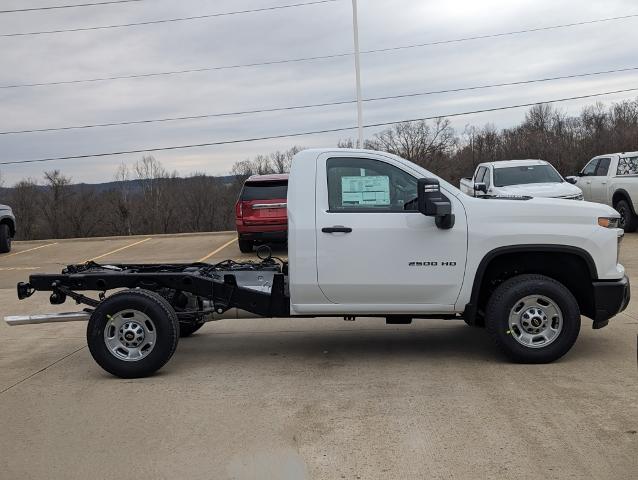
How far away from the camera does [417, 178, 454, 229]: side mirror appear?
5.64 meters

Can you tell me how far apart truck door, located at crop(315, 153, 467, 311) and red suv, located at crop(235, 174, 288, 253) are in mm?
8690

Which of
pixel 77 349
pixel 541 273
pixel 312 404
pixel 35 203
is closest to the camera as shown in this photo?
pixel 312 404

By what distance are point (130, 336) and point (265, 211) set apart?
29.2 ft

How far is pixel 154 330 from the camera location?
19.4 feet

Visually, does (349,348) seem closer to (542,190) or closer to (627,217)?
(542,190)

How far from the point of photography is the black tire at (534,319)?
19.2 ft

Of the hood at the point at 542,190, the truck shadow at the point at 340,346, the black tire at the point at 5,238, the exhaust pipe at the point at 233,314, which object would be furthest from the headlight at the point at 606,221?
the black tire at the point at 5,238

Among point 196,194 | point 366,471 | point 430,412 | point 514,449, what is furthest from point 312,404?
point 196,194

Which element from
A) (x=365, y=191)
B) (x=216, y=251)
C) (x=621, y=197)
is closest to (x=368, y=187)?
(x=365, y=191)

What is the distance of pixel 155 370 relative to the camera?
5.95 metres

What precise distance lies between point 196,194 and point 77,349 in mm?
70268

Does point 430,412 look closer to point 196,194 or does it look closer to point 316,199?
point 316,199

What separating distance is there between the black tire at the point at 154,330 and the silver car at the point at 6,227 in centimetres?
1375

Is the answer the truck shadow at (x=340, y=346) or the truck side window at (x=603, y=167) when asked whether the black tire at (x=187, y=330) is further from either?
the truck side window at (x=603, y=167)
